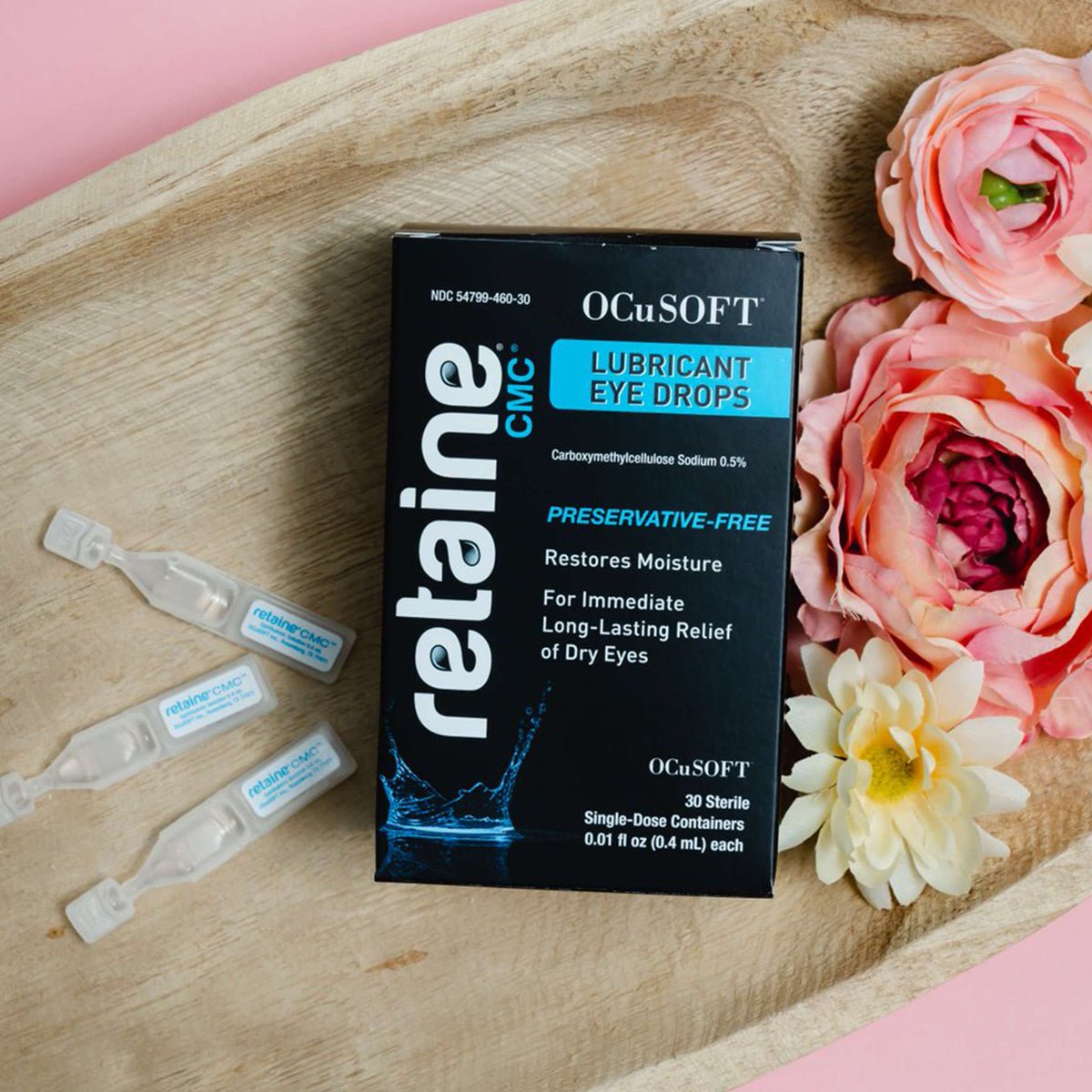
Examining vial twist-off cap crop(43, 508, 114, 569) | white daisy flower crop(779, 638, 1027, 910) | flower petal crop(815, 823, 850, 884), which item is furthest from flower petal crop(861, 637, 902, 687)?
vial twist-off cap crop(43, 508, 114, 569)

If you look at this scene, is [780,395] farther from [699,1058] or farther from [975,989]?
[975,989]

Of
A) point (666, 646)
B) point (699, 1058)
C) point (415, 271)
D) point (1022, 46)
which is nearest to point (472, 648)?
point (666, 646)

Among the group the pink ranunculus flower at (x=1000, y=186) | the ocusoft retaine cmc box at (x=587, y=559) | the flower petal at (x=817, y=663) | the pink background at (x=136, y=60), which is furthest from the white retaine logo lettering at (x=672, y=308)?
the pink background at (x=136, y=60)

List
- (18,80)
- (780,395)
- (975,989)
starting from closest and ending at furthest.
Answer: (780,395), (18,80), (975,989)

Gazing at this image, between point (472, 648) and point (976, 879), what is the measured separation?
43cm

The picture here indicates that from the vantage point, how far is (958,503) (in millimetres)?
784

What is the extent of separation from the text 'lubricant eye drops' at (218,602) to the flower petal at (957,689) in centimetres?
42

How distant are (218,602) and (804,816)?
0.46 metres

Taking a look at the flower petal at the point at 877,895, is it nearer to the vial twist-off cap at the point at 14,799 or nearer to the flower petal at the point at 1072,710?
the flower petal at the point at 1072,710

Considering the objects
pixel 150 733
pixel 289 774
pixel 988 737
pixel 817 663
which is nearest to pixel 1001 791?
pixel 988 737

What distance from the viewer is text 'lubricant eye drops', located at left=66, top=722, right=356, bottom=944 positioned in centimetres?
86

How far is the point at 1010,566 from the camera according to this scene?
80cm

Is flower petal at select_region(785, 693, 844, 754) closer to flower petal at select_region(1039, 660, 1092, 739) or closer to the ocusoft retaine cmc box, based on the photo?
the ocusoft retaine cmc box

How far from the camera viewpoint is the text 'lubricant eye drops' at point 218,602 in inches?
33.6
